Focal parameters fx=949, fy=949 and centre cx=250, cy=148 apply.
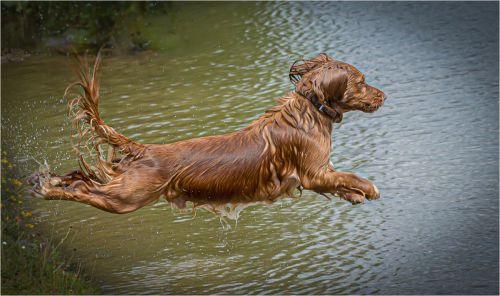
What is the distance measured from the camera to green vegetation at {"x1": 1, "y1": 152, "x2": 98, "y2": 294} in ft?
22.5

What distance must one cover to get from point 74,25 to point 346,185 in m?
8.95

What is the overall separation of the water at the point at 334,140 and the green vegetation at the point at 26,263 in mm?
451

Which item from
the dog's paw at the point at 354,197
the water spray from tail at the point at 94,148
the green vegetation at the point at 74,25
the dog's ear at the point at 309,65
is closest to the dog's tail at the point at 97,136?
the water spray from tail at the point at 94,148

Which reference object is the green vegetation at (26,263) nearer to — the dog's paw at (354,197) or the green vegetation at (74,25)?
the dog's paw at (354,197)

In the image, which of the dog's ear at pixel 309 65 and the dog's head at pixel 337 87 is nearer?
the dog's head at pixel 337 87

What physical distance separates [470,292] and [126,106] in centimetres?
599

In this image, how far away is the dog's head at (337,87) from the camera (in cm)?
690

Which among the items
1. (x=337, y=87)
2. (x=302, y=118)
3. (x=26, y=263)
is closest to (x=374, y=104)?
(x=337, y=87)

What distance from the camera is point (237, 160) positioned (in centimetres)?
698

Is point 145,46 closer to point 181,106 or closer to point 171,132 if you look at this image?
point 181,106

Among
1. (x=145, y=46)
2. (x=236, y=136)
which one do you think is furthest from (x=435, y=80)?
(x=236, y=136)

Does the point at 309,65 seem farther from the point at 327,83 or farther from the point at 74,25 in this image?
the point at 74,25

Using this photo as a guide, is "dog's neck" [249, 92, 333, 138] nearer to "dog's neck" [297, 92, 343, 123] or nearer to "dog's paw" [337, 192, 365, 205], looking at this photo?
"dog's neck" [297, 92, 343, 123]

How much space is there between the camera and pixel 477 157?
973cm
